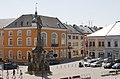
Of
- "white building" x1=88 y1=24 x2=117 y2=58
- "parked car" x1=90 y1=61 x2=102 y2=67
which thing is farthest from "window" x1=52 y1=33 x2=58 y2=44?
"parked car" x1=90 y1=61 x2=102 y2=67

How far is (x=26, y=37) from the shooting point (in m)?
67.3

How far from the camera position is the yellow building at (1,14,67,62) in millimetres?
66938

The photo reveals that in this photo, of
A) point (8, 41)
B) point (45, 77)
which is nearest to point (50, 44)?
point (8, 41)

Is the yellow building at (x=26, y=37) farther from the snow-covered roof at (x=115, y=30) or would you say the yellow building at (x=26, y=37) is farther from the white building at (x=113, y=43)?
the snow-covered roof at (x=115, y=30)

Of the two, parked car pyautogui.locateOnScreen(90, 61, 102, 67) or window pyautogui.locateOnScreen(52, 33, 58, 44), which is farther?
window pyautogui.locateOnScreen(52, 33, 58, 44)

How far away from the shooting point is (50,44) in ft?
229

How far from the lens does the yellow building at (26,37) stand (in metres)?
66.9

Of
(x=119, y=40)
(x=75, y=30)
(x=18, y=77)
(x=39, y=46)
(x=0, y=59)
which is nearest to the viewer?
(x=18, y=77)

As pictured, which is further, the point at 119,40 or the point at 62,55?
the point at 62,55

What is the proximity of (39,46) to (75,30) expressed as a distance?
151ft

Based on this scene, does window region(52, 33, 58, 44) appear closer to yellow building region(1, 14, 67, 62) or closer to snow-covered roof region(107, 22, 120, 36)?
yellow building region(1, 14, 67, 62)

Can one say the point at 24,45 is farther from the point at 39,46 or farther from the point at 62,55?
the point at 39,46

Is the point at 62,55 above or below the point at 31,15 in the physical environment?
below

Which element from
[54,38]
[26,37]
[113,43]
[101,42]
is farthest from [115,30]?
[26,37]
